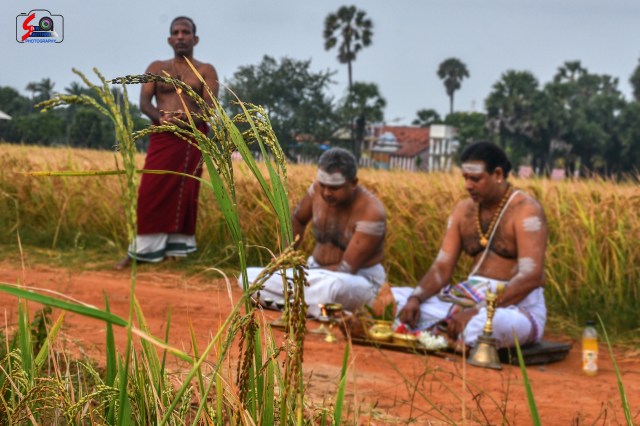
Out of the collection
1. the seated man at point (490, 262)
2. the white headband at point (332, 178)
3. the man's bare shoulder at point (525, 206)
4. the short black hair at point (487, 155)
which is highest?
the short black hair at point (487, 155)

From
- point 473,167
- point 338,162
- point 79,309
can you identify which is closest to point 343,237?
point 338,162

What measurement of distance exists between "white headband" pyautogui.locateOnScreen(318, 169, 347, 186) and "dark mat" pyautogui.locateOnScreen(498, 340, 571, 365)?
1538 millimetres

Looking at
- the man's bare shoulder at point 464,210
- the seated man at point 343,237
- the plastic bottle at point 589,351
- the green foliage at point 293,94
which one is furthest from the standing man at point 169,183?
the green foliage at point 293,94

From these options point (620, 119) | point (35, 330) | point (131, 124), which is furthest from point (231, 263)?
point (620, 119)

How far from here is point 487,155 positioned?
515cm

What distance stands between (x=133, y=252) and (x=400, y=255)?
6617 millimetres

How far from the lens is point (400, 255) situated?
7465mm

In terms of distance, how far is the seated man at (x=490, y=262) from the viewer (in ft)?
16.8

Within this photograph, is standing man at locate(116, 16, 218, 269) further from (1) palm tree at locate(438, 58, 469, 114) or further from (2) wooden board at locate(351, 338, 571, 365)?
(1) palm tree at locate(438, 58, 469, 114)

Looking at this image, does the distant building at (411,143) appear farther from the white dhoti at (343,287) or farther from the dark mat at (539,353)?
the dark mat at (539,353)

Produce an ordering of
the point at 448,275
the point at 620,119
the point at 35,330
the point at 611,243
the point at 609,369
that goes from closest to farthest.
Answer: the point at 35,330 < the point at 609,369 < the point at 448,275 < the point at 611,243 < the point at 620,119

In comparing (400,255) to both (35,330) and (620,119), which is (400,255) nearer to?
(35,330)

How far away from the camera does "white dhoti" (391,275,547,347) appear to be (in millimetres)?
5012

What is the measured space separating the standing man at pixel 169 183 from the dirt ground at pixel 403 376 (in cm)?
77
